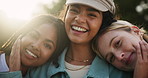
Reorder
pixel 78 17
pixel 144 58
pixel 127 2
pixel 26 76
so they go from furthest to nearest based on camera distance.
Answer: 1. pixel 127 2
2. pixel 26 76
3. pixel 78 17
4. pixel 144 58

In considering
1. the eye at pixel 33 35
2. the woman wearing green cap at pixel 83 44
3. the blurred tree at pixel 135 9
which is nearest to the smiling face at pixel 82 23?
the woman wearing green cap at pixel 83 44

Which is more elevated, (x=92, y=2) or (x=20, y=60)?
(x=92, y=2)

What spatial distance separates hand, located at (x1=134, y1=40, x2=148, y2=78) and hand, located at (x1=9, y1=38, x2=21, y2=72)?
1.14 m

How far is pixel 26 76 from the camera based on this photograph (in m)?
3.21

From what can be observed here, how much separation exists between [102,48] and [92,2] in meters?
0.46

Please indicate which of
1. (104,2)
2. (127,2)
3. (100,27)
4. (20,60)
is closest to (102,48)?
(100,27)

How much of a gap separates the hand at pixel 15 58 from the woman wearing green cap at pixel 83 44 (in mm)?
233

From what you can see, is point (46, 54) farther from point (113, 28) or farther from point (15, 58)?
point (113, 28)

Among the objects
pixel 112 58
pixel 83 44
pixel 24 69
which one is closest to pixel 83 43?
pixel 83 44

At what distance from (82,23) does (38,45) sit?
1.64ft

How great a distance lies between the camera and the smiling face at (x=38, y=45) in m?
3.09

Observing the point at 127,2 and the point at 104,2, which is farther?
the point at 127,2

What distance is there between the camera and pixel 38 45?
3094 mm

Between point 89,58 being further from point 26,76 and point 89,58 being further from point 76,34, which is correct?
point 26,76
